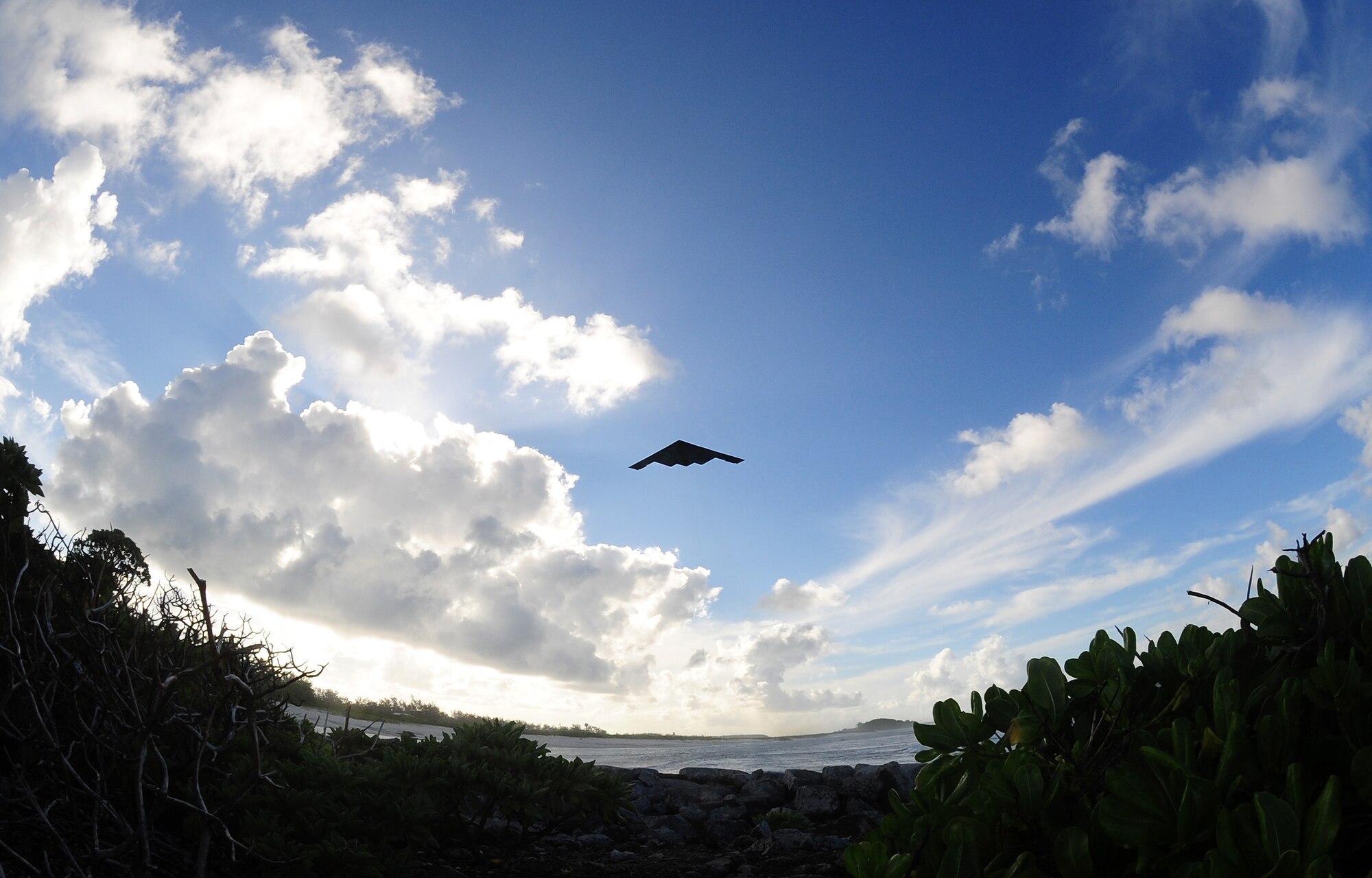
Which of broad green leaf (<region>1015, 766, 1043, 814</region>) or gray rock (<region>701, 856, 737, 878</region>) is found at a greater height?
broad green leaf (<region>1015, 766, 1043, 814</region>)

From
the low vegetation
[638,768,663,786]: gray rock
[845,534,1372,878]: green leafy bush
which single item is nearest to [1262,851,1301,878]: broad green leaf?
[845,534,1372,878]: green leafy bush

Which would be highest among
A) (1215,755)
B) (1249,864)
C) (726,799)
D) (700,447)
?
(700,447)

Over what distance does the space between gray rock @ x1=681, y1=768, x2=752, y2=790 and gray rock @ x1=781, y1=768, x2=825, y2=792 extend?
0.38m

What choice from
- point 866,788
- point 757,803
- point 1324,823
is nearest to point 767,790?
point 757,803

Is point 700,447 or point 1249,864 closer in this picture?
point 1249,864

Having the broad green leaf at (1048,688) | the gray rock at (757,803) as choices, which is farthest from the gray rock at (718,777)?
the broad green leaf at (1048,688)

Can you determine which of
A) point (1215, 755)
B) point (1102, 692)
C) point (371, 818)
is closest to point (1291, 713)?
point (1215, 755)

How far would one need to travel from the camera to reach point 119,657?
4387mm

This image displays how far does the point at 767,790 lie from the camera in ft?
23.5

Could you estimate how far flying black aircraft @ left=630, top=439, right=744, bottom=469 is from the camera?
7.86 meters

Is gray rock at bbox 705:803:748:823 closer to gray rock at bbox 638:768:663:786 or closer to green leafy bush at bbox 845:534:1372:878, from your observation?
gray rock at bbox 638:768:663:786

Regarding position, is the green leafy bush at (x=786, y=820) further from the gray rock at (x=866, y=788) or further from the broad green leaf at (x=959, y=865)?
the broad green leaf at (x=959, y=865)

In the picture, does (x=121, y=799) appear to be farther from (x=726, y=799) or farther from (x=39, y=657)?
(x=726, y=799)

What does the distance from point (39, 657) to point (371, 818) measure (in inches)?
75.9
